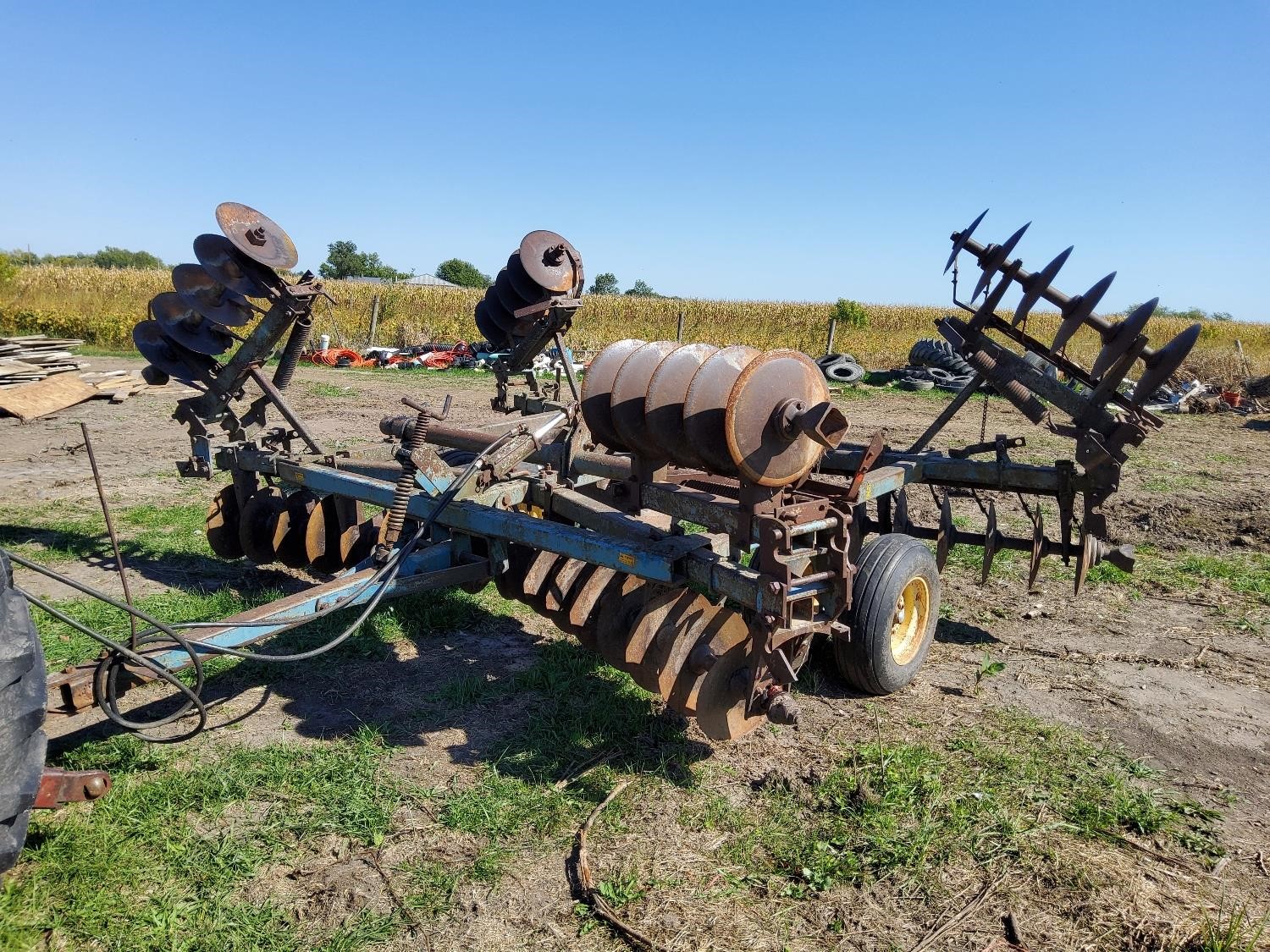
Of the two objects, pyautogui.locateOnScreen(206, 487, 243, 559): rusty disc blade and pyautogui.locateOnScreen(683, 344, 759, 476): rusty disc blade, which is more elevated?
pyautogui.locateOnScreen(683, 344, 759, 476): rusty disc blade

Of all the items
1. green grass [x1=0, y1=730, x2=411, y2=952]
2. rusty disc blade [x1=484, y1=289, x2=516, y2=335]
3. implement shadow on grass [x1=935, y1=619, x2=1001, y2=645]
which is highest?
rusty disc blade [x1=484, y1=289, x2=516, y2=335]

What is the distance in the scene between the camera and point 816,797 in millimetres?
3633

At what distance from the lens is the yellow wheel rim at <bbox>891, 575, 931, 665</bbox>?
15.8ft

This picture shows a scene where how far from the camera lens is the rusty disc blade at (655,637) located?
356 centimetres

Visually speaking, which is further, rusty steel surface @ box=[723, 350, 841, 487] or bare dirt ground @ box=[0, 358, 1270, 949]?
rusty steel surface @ box=[723, 350, 841, 487]

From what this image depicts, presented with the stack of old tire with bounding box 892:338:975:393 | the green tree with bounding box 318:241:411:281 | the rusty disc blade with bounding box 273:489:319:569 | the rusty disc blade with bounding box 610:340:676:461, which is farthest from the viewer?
the green tree with bounding box 318:241:411:281

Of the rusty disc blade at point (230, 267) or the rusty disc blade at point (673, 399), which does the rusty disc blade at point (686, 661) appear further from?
the rusty disc blade at point (230, 267)

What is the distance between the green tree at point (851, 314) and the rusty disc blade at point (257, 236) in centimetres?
2446

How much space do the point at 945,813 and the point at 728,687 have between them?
3.35 feet

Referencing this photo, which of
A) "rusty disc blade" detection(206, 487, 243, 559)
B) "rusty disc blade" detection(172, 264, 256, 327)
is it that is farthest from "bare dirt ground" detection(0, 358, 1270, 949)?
"rusty disc blade" detection(172, 264, 256, 327)

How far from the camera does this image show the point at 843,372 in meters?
20.1

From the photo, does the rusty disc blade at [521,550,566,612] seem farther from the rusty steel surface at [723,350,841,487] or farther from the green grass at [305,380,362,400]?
the green grass at [305,380,362,400]

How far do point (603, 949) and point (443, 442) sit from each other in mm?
3027

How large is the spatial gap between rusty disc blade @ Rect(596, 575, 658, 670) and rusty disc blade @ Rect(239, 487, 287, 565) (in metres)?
3.13
